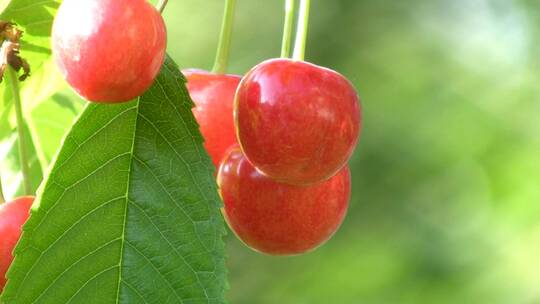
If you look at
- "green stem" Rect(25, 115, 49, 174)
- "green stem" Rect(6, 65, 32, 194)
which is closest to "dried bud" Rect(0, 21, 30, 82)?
"green stem" Rect(6, 65, 32, 194)

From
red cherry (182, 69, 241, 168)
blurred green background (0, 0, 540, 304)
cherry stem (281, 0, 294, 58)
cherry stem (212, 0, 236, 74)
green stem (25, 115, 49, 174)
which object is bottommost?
blurred green background (0, 0, 540, 304)

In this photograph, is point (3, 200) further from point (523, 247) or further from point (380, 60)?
point (380, 60)

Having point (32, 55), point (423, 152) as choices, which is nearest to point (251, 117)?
point (32, 55)

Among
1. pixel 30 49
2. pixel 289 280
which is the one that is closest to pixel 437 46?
pixel 289 280

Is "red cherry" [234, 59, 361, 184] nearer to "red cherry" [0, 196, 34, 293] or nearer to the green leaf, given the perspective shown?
the green leaf

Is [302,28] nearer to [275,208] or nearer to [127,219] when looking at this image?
[275,208]

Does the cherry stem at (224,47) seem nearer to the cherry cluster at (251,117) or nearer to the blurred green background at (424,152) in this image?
the cherry cluster at (251,117)
